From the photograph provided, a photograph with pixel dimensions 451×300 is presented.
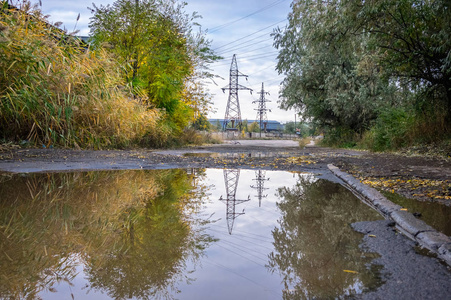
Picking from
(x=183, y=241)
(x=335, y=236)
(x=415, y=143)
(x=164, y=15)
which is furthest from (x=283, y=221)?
(x=164, y=15)

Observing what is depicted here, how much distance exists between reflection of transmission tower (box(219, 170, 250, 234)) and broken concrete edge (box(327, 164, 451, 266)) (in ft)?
4.48

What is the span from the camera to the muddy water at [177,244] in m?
1.86

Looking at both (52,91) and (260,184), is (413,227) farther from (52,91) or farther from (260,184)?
(52,91)

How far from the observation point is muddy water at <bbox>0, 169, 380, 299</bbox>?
73.4 inches

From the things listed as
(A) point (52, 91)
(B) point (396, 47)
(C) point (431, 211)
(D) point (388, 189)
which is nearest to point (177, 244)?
(C) point (431, 211)

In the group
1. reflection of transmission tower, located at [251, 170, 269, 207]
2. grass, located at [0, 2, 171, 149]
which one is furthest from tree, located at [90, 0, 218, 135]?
reflection of transmission tower, located at [251, 170, 269, 207]

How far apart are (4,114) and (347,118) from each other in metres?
18.0

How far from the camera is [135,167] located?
7.04 meters

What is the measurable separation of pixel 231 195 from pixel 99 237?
202cm

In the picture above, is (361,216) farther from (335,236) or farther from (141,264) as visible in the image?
(141,264)

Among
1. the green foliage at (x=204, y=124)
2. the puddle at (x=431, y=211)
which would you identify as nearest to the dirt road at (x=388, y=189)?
the puddle at (x=431, y=211)

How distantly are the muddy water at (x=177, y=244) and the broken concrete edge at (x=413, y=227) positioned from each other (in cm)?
16

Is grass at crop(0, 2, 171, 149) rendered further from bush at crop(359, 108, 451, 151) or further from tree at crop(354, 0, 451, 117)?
bush at crop(359, 108, 451, 151)

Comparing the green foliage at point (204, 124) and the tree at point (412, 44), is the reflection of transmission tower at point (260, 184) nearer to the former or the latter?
the tree at point (412, 44)
